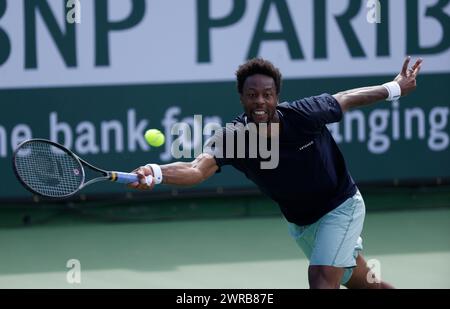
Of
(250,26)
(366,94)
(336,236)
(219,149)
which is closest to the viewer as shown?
(219,149)

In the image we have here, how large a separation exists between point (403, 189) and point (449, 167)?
0.45 metres

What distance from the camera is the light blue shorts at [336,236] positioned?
16.3ft

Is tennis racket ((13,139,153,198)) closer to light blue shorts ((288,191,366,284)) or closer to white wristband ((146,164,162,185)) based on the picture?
white wristband ((146,164,162,185))

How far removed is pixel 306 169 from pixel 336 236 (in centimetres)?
38

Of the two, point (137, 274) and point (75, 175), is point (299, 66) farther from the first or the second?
point (75, 175)

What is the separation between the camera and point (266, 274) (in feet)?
22.2

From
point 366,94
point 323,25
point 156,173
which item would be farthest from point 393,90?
point 323,25

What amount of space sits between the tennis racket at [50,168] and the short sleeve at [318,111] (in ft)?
3.49

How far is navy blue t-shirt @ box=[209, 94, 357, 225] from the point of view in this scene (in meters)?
4.95

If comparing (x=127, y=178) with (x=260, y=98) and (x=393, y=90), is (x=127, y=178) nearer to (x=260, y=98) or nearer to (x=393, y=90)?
(x=260, y=98)

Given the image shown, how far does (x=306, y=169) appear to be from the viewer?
4988 millimetres

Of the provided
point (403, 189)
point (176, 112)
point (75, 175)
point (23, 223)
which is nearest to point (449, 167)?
point (403, 189)

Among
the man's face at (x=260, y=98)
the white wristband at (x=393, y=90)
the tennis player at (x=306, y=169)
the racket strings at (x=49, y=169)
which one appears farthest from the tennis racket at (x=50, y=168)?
the white wristband at (x=393, y=90)

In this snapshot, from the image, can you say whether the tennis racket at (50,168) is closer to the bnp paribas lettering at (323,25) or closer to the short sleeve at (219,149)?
the short sleeve at (219,149)
